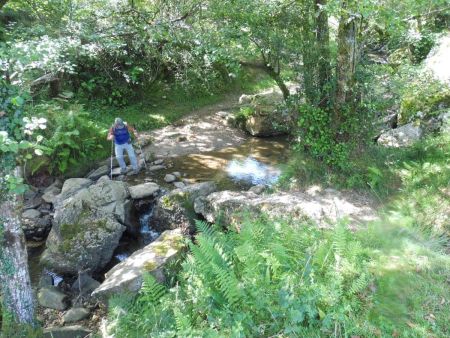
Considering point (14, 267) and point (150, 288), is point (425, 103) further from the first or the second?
point (14, 267)

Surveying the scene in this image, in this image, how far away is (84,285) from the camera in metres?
8.38

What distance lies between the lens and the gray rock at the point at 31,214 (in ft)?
35.6

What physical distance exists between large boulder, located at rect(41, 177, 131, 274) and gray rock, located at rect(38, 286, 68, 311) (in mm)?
847

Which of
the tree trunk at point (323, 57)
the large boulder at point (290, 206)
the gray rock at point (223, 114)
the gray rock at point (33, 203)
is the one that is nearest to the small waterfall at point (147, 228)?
the large boulder at point (290, 206)

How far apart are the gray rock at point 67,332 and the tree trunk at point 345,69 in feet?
23.6

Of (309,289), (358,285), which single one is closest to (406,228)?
(358,285)

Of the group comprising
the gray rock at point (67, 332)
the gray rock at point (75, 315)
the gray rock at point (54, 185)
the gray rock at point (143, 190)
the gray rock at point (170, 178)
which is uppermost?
the gray rock at point (54, 185)

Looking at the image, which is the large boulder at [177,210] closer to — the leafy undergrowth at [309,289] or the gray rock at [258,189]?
the gray rock at [258,189]

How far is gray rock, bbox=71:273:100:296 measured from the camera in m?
Answer: 8.27

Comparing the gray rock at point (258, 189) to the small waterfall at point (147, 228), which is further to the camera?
the gray rock at point (258, 189)

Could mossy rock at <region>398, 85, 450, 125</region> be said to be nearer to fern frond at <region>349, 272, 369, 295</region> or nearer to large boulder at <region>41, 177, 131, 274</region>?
fern frond at <region>349, 272, 369, 295</region>

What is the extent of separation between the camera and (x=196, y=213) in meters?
9.89

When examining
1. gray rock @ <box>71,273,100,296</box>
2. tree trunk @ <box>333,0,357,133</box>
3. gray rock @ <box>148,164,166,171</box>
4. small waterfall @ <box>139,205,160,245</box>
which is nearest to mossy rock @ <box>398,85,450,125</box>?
tree trunk @ <box>333,0,357,133</box>

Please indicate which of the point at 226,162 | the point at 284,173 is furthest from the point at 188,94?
the point at 284,173
